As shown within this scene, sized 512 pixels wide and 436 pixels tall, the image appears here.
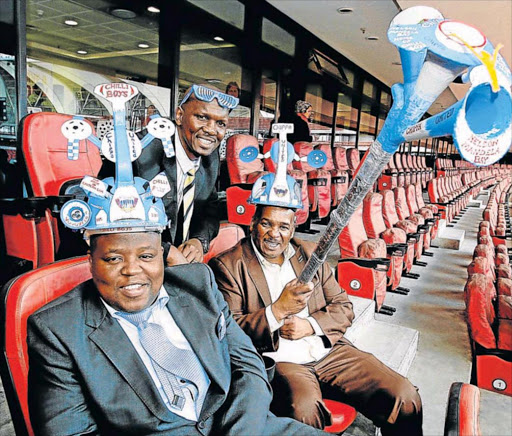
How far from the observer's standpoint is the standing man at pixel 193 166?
1458 millimetres

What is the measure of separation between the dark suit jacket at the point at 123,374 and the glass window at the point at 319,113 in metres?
6.31

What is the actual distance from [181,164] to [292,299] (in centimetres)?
68

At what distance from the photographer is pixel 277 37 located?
585 centimetres

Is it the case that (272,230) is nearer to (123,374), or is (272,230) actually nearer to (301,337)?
(301,337)

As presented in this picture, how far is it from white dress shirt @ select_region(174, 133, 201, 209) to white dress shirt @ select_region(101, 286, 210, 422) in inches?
22.9

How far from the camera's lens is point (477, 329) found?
2609mm

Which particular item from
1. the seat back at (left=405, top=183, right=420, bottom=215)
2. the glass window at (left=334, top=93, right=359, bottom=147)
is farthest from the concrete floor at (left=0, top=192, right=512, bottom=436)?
the glass window at (left=334, top=93, right=359, bottom=147)

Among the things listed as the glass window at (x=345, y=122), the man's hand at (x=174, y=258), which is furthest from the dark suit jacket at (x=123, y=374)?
the glass window at (x=345, y=122)

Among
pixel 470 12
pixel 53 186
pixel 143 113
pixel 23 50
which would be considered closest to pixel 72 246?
pixel 53 186

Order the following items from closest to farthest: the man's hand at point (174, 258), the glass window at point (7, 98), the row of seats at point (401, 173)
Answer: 1. the man's hand at point (174, 258)
2. the glass window at point (7, 98)
3. the row of seats at point (401, 173)

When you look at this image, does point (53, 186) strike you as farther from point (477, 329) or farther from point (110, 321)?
point (477, 329)

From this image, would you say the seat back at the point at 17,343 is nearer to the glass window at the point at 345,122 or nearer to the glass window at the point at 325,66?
the glass window at the point at 325,66

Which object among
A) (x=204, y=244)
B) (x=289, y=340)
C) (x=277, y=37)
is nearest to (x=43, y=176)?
(x=204, y=244)

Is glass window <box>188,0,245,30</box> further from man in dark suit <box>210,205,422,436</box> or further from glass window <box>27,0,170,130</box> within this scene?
man in dark suit <box>210,205,422,436</box>
